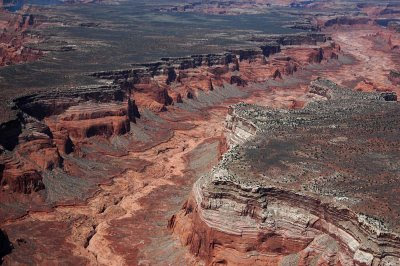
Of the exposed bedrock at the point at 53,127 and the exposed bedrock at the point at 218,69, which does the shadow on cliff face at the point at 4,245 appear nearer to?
the exposed bedrock at the point at 53,127

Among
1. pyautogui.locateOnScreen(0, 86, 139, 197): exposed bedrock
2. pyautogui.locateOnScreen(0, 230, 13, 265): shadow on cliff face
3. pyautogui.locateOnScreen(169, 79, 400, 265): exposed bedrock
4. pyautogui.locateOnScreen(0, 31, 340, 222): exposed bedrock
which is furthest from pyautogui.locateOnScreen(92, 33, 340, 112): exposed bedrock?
pyautogui.locateOnScreen(0, 230, 13, 265): shadow on cliff face

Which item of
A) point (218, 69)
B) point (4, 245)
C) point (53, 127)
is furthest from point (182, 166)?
point (218, 69)

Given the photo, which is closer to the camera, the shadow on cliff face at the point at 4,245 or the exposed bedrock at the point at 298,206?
the exposed bedrock at the point at 298,206

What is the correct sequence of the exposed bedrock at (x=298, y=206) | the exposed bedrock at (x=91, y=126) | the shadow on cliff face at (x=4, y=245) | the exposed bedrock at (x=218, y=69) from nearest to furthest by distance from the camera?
the exposed bedrock at (x=298, y=206) < the shadow on cliff face at (x=4, y=245) < the exposed bedrock at (x=91, y=126) < the exposed bedrock at (x=218, y=69)

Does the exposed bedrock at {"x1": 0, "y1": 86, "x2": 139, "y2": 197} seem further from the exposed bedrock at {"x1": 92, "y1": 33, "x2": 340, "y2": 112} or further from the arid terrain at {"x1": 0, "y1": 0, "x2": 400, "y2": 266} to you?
the exposed bedrock at {"x1": 92, "y1": 33, "x2": 340, "y2": 112}

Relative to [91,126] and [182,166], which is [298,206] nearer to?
[182,166]

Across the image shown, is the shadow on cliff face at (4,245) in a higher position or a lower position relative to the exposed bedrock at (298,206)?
lower

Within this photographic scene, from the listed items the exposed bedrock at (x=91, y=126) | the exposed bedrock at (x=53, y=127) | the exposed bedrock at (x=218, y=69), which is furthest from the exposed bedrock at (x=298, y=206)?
the exposed bedrock at (x=218, y=69)
